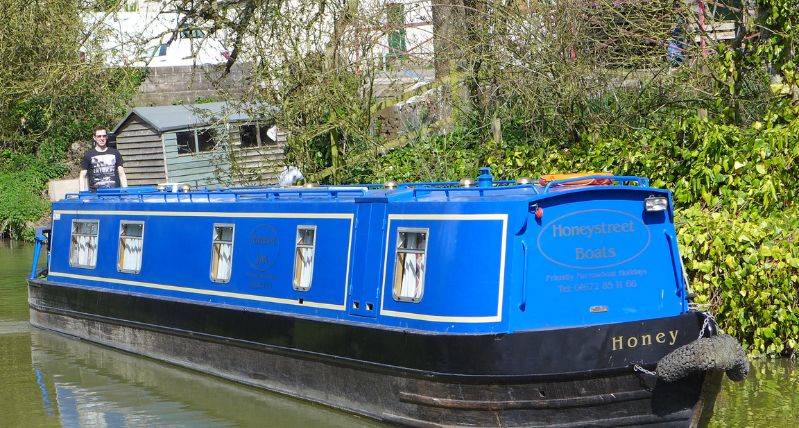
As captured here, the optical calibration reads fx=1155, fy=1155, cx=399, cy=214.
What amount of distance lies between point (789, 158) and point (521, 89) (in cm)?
442

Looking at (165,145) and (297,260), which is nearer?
(297,260)

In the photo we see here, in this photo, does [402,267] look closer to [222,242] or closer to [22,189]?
[222,242]

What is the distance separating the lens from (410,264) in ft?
31.1

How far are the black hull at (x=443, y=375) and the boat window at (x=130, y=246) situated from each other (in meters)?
1.81

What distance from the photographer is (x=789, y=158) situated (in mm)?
11758

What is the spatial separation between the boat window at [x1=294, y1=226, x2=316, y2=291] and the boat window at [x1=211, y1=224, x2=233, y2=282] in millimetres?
1218

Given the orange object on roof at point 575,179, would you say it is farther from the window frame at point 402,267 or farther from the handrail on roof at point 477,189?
the window frame at point 402,267

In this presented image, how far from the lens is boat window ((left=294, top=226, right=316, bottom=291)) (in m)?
10.8

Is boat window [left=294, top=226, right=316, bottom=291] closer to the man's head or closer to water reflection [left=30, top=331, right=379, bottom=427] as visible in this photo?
water reflection [left=30, top=331, right=379, bottom=427]

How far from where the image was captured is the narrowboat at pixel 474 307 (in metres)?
8.45

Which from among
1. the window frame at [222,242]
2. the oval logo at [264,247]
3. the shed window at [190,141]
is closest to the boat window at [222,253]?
the window frame at [222,242]

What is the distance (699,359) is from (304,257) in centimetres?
411

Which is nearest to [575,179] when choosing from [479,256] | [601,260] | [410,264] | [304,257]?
[601,260]

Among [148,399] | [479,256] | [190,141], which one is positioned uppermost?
[190,141]
